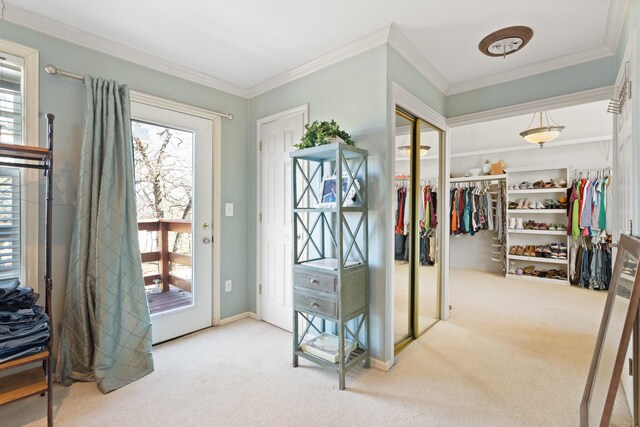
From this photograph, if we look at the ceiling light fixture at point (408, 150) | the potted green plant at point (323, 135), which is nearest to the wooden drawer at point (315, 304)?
the potted green plant at point (323, 135)

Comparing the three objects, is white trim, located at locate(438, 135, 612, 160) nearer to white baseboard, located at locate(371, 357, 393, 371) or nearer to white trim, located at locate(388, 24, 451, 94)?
white trim, located at locate(388, 24, 451, 94)

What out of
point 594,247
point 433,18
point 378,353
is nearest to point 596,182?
point 594,247

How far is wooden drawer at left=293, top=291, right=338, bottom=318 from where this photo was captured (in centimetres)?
210

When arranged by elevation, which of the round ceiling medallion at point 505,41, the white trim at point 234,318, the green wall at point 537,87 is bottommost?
the white trim at point 234,318

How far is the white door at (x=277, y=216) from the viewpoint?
298 cm

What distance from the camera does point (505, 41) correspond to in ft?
7.68

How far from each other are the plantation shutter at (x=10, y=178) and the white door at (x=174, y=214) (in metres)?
0.68

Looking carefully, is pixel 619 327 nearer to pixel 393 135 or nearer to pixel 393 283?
pixel 393 283

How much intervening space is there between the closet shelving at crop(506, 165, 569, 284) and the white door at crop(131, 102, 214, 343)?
5133 mm

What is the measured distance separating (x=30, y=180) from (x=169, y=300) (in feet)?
4.59

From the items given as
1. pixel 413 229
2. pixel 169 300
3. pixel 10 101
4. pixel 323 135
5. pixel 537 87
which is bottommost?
pixel 169 300

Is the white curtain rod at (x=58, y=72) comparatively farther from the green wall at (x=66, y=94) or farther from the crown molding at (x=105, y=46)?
the crown molding at (x=105, y=46)

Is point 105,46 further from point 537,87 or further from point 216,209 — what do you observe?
point 537,87

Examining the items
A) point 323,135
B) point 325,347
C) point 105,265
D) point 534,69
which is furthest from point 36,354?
point 534,69
